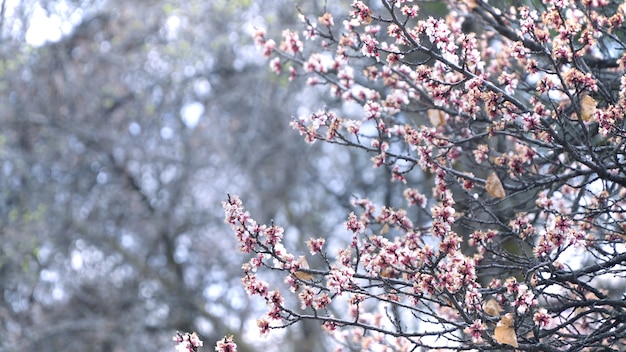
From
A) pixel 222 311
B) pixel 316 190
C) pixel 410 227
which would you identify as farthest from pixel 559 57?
pixel 316 190

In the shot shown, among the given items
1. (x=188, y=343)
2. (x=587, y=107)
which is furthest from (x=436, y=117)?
(x=188, y=343)

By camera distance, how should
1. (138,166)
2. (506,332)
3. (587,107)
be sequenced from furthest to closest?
(138,166), (587,107), (506,332)

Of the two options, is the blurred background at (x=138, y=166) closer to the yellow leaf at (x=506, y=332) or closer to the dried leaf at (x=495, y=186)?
the dried leaf at (x=495, y=186)

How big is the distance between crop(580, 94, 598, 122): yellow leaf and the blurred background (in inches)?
302

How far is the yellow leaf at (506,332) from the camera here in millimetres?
3920

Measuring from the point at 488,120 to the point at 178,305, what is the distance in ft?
26.6

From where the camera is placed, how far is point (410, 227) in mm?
5215

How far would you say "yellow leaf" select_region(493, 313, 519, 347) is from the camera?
12.9 ft

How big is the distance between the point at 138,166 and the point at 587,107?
32.8ft

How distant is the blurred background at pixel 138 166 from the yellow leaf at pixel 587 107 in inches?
302

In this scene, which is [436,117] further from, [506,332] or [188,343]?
[188,343]

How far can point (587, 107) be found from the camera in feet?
14.6

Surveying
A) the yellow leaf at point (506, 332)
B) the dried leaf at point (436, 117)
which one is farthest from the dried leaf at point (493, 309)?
the dried leaf at point (436, 117)

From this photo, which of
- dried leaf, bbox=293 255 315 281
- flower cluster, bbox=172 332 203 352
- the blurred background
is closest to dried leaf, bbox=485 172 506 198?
dried leaf, bbox=293 255 315 281
